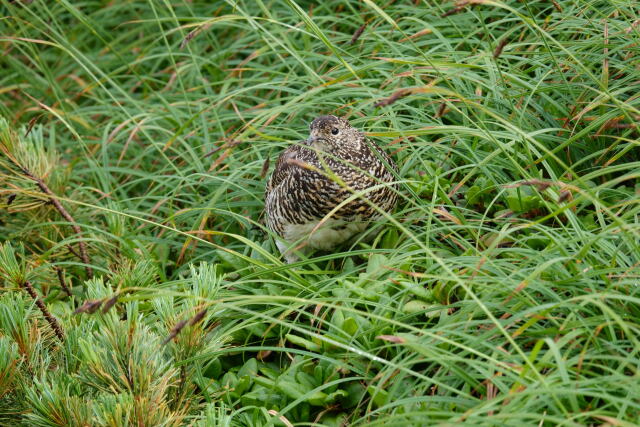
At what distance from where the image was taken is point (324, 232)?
3.51 meters

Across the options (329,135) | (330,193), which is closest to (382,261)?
(330,193)

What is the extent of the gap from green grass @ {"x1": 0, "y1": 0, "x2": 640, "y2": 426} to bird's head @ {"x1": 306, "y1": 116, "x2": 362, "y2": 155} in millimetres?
175

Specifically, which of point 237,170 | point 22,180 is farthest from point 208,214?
point 22,180

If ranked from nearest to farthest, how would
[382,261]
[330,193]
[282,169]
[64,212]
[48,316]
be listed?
1. [48,316]
2. [382,261]
3. [330,193]
4. [64,212]
5. [282,169]

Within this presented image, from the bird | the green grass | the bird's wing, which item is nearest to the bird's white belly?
the bird

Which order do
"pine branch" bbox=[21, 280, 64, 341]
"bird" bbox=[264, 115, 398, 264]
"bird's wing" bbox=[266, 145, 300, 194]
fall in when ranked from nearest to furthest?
"pine branch" bbox=[21, 280, 64, 341] < "bird" bbox=[264, 115, 398, 264] < "bird's wing" bbox=[266, 145, 300, 194]

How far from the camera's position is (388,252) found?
10.8 ft

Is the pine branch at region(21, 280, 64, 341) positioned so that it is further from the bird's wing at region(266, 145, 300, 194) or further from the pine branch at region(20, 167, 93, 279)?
the bird's wing at region(266, 145, 300, 194)

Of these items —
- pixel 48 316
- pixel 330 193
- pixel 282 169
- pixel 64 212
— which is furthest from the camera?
pixel 282 169

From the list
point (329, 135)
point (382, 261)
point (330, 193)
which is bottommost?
point (382, 261)

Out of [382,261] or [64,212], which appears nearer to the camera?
[382,261]

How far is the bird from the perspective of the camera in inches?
134

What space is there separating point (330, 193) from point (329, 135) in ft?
0.82

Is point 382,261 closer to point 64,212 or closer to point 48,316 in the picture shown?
point 48,316
